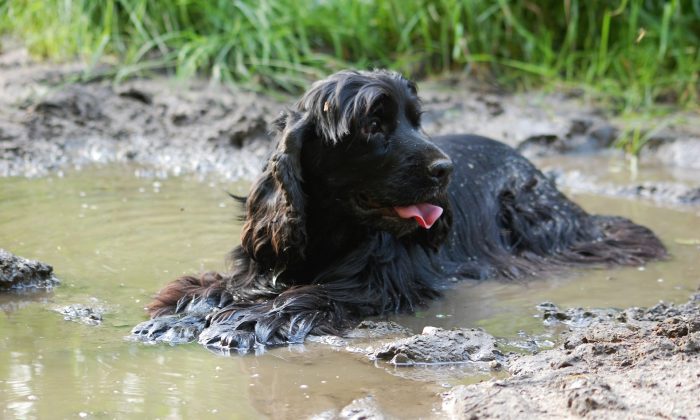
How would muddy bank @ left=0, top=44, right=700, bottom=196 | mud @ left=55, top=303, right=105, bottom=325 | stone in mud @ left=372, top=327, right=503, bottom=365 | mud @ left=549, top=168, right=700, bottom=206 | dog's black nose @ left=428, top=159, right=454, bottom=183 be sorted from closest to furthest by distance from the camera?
stone in mud @ left=372, top=327, right=503, bottom=365 → mud @ left=55, top=303, right=105, bottom=325 → dog's black nose @ left=428, top=159, right=454, bottom=183 → mud @ left=549, top=168, right=700, bottom=206 → muddy bank @ left=0, top=44, right=700, bottom=196

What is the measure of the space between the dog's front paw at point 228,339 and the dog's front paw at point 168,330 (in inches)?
2.4

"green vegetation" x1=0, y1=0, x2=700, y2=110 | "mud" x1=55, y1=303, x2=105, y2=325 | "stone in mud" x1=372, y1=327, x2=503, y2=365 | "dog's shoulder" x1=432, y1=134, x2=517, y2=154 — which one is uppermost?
"green vegetation" x1=0, y1=0, x2=700, y2=110

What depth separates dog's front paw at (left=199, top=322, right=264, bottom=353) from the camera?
168 inches

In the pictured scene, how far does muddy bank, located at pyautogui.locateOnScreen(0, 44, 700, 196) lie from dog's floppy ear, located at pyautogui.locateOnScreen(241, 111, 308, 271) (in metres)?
3.26

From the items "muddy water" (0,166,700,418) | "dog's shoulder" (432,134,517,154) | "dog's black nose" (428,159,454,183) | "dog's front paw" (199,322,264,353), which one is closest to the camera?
"muddy water" (0,166,700,418)

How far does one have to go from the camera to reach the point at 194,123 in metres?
9.02

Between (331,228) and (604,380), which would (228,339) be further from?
(604,380)

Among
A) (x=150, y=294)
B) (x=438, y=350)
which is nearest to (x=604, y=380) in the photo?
(x=438, y=350)

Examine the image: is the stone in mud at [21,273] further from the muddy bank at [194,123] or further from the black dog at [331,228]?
the muddy bank at [194,123]

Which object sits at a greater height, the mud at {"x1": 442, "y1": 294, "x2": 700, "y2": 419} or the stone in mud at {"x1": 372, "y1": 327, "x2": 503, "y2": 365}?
the mud at {"x1": 442, "y1": 294, "x2": 700, "y2": 419}

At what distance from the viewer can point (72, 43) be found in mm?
9789

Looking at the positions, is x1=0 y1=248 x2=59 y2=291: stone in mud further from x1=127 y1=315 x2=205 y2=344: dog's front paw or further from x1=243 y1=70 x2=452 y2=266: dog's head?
x1=243 y1=70 x2=452 y2=266: dog's head

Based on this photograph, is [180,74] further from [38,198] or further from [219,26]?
[38,198]

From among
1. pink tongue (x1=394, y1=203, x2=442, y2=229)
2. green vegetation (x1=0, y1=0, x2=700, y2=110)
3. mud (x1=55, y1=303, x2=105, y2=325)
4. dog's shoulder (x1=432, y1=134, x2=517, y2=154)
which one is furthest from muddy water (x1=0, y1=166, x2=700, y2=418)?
green vegetation (x1=0, y1=0, x2=700, y2=110)
